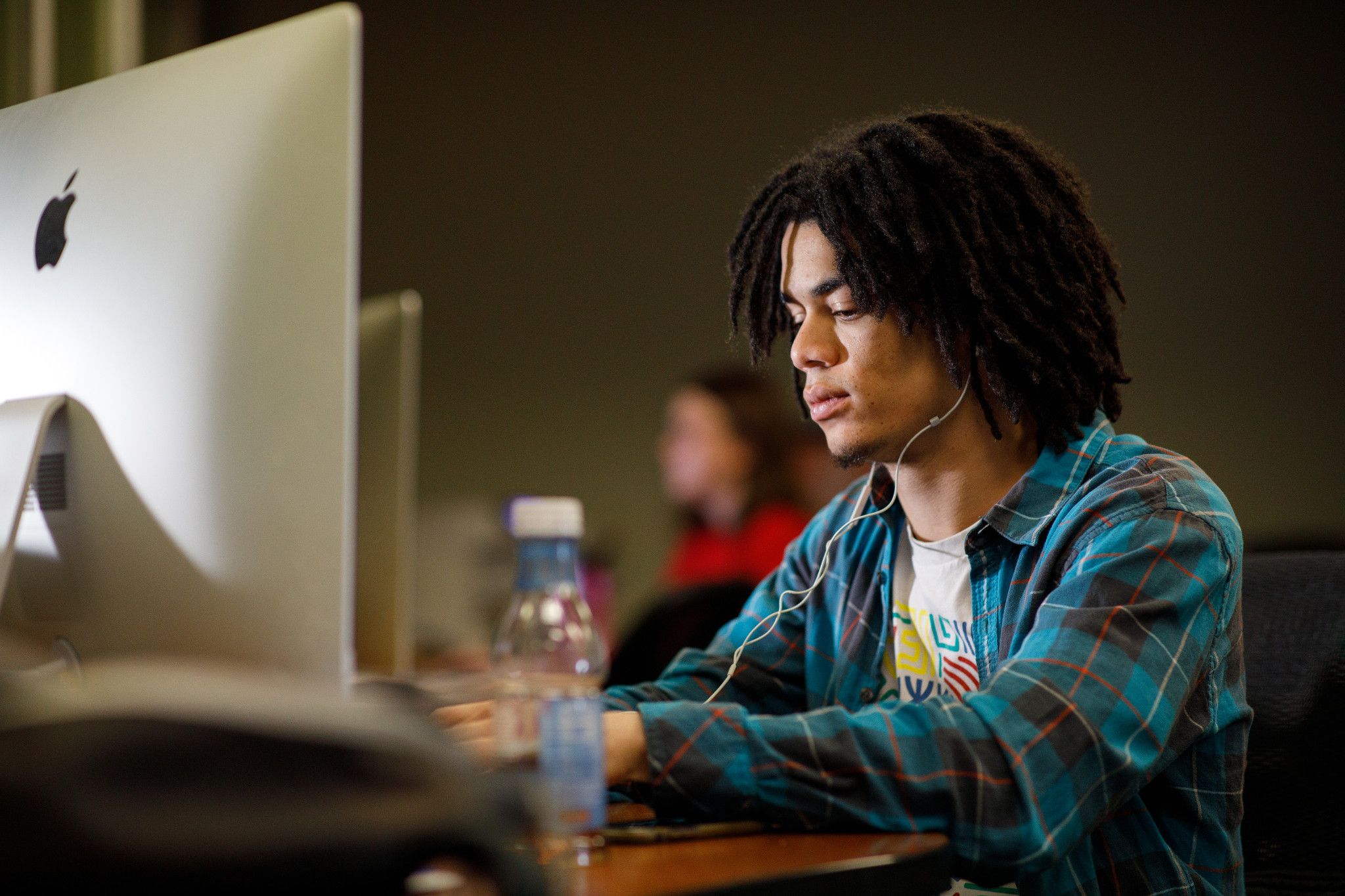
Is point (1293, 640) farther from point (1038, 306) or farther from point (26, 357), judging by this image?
point (26, 357)

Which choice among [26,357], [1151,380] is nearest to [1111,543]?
[26,357]

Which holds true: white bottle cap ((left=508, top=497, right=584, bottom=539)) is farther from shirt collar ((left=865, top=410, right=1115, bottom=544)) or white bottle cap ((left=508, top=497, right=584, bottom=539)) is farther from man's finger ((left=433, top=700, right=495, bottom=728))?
shirt collar ((left=865, top=410, right=1115, bottom=544))

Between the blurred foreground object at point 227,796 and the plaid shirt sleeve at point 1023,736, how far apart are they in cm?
36

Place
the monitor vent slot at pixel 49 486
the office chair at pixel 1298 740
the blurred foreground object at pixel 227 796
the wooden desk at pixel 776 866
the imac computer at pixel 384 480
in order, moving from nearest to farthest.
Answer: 1. the blurred foreground object at pixel 227 796
2. the wooden desk at pixel 776 866
3. the monitor vent slot at pixel 49 486
4. the office chair at pixel 1298 740
5. the imac computer at pixel 384 480

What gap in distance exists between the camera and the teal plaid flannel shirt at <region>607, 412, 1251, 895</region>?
0.80 metres

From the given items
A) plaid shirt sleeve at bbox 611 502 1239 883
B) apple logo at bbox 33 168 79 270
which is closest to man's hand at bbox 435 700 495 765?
plaid shirt sleeve at bbox 611 502 1239 883

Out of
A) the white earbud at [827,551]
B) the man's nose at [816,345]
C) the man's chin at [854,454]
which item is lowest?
the white earbud at [827,551]

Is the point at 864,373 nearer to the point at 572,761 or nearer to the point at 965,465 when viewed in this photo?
the point at 965,465

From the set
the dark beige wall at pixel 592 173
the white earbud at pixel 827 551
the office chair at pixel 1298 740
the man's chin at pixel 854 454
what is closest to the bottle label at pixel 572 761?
the white earbud at pixel 827 551

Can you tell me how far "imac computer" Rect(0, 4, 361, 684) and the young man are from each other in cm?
26

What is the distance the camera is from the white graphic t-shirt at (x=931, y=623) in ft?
3.95

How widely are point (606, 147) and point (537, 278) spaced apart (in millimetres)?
570

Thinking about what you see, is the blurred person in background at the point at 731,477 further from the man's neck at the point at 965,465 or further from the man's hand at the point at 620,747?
the man's hand at the point at 620,747

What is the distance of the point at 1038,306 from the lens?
1.23 m
